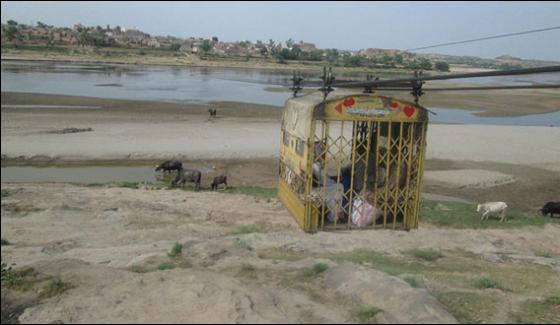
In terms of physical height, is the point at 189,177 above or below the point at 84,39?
below

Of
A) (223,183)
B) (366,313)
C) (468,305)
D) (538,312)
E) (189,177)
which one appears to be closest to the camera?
(366,313)

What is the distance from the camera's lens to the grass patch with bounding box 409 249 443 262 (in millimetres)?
12367

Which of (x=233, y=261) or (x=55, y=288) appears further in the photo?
(x=233, y=261)

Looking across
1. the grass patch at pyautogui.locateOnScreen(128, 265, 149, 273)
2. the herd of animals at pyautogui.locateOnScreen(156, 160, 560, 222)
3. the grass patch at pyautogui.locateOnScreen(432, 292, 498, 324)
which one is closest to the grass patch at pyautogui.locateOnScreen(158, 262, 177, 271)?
the grass patch at pyautogui.locateOnScreen(128, 265, 149, 273)

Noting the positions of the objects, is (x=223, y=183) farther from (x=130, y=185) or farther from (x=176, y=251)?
(x=176, y=251)

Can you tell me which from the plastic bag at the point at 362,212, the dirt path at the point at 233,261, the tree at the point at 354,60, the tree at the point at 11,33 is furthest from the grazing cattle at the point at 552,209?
the tree at the point at 354,60

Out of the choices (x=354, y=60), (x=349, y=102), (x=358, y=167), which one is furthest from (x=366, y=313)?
(x=354, y=60)

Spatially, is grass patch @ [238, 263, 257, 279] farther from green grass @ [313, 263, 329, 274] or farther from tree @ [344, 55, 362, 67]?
tree @ [344, 55, 362, 67]

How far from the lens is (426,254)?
12.5m

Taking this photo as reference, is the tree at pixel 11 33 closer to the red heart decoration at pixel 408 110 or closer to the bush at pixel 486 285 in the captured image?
the red heart decoration at pixel 408 110

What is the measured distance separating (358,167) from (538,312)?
6.10 meters

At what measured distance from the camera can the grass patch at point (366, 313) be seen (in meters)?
6.10

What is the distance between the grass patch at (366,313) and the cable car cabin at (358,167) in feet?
18.1

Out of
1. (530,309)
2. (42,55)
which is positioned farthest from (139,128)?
(42,55)
